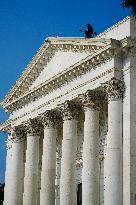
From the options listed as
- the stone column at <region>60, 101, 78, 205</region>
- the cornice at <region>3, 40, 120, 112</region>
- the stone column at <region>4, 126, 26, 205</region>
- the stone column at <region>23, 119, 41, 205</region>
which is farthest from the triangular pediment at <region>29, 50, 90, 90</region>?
the stone column at <region>4, 126, 26, 205</region>

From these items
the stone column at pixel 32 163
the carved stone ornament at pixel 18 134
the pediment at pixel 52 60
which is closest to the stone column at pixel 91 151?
the pediment at pixel 52 60

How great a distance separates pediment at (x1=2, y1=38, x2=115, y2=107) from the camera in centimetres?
2891

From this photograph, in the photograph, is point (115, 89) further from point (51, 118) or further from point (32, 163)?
point (32, 163)

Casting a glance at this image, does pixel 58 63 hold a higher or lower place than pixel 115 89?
higher

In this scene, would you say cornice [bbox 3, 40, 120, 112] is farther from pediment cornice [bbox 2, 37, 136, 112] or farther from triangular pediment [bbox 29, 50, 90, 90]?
triangular pediment [bbox 29, 50, 90, 90]

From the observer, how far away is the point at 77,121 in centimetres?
3095

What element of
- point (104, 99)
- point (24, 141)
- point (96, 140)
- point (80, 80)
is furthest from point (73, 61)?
point (24, 141)

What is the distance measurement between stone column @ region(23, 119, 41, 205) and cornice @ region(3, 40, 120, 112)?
2.15 m

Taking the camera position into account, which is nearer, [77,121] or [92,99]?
[92,99]

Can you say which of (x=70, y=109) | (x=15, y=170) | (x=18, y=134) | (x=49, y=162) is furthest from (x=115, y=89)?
(x=15, y=170)

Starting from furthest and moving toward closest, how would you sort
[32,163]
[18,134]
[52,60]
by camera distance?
[18,134], [32,163], [52,60]

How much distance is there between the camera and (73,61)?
30.9 meters

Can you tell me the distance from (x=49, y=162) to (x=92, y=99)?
6.13 metres

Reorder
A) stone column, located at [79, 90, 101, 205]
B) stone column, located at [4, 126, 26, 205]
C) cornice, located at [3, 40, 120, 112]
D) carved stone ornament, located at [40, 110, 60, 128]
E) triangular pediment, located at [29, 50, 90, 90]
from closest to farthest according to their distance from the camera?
cornice, located at [3, 40, 120, 112], stone column, located at [79, 90, 101, 205], triangular pediment, located at [29, 50, 90, 90], carved stone ornament, located at [40, 110, 60, 128], stone column, located at [4, 126, 26, 205]
